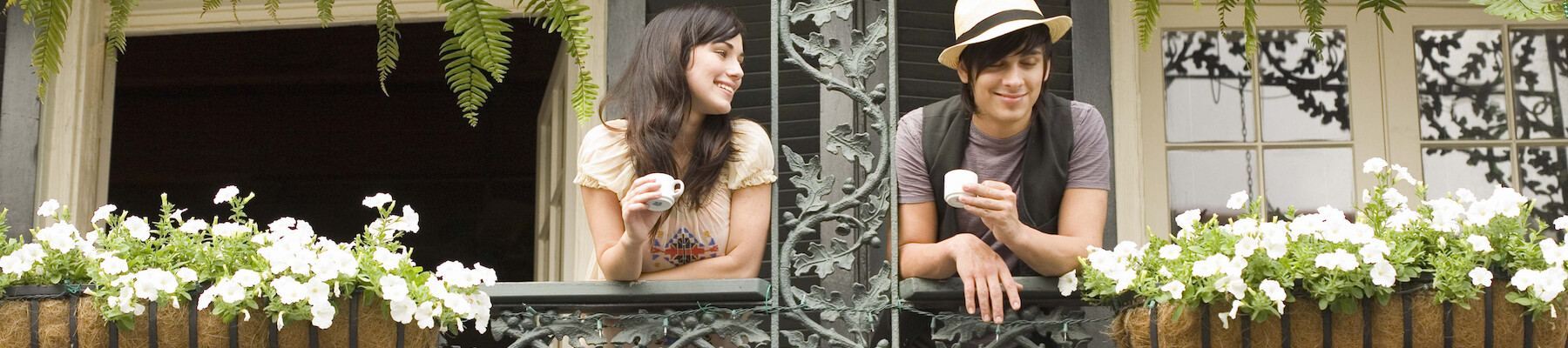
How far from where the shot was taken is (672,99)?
262 cm

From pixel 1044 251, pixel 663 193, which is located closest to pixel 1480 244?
pixel 1044 251

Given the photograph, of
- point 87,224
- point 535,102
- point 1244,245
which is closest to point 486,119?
point 535,102

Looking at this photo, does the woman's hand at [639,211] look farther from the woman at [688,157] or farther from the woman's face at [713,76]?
the woman's face at [713,76]

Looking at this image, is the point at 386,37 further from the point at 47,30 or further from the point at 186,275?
the point at 186,275

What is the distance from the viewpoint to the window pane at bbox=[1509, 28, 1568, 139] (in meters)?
3.82

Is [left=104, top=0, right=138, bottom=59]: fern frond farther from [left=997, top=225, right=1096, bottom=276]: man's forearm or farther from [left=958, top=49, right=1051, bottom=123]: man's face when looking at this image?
[left=958, top=49, right=1051, bottom=123]: man's face

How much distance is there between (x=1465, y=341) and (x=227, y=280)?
1.70 metres

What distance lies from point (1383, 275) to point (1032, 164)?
676 millimetres

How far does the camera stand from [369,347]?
85.7 inches

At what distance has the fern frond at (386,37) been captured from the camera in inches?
51.4

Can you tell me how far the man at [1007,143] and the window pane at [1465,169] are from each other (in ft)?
5.04

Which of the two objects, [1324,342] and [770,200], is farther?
[770,200]

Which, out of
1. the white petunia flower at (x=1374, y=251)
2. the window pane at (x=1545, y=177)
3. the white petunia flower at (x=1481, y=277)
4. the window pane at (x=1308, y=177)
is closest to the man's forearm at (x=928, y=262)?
the white petunia flower at (x=1374, y=251)

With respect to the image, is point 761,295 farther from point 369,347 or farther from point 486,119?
point 486,119
